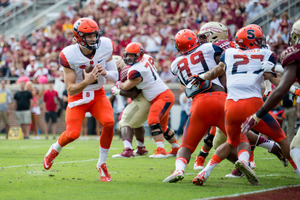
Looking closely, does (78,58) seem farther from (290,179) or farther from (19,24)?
(19,24)

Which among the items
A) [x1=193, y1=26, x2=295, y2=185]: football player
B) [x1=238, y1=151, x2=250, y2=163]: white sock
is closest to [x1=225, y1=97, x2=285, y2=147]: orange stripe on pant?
[x1=193, y1=26, x2=295, y2=185]: football player

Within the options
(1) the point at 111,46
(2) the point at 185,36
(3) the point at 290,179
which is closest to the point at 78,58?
(1) the point at 111,46

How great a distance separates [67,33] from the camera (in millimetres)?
20172

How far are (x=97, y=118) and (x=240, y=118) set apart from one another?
5.85 feet

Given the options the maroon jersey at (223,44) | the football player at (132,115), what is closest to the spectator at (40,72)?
the football player at (132,115)

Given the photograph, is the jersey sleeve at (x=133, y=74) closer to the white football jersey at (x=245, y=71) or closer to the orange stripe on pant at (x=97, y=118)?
the orange stripe on pant at (x=97, y=118)

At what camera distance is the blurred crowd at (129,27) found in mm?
16797

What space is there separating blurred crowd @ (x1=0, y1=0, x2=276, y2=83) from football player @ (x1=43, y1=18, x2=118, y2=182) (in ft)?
31.7

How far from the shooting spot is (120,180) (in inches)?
246

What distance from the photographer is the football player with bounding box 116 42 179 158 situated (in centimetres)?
893

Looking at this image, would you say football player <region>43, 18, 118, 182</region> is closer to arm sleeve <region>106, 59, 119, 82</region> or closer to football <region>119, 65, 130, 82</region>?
arm sleeve <region>106, 59, 119, 82</region>

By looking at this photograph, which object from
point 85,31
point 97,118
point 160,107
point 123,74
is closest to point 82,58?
point 85,31

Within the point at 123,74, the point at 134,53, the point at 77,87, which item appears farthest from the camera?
the point at 123,74

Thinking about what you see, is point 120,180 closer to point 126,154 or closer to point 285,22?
point 126,154
